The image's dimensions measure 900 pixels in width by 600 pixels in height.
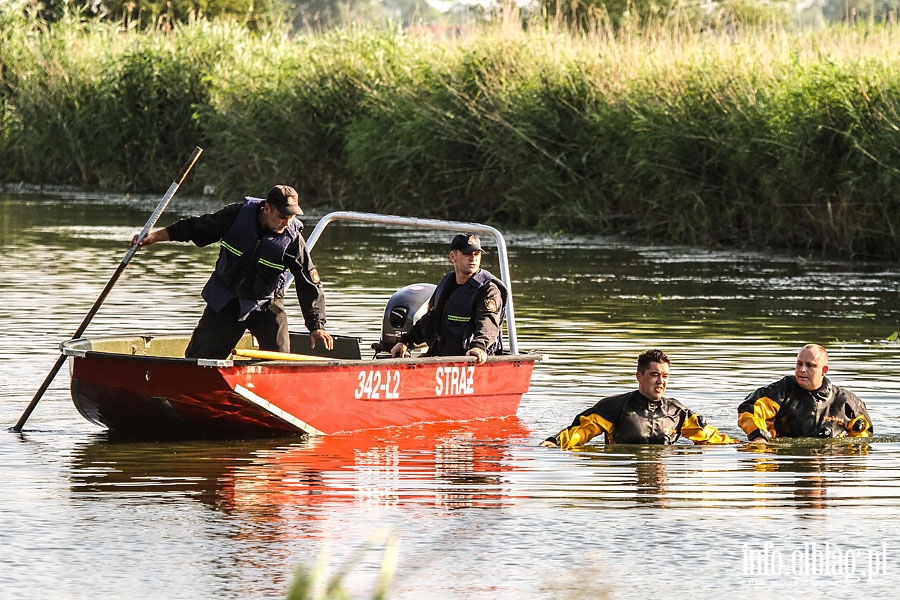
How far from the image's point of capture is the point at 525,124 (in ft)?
88.5

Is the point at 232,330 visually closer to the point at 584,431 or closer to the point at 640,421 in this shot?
the point at 584,431

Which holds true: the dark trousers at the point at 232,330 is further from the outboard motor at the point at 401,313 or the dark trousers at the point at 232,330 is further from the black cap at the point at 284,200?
the outboard motor at the point at 401,313

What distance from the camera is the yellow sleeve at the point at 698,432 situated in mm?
10711

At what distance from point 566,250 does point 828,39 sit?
4525mm

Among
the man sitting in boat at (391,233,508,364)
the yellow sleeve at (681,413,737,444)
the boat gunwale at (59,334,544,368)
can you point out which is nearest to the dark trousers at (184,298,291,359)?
the boat gunwale at (59,334,544,368)

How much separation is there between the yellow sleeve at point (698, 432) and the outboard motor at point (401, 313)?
231 cm

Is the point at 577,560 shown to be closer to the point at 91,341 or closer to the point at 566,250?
the point at 91,341

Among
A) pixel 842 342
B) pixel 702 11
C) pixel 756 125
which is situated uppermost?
pixel 702 11

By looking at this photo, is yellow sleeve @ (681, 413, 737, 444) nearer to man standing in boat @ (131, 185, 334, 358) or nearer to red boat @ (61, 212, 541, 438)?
red boat @ (61, 212, 541, 438)

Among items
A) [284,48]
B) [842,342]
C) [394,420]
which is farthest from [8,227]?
[394,420]

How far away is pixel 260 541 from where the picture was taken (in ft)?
26.1

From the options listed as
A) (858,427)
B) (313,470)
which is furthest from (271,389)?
(858,427)

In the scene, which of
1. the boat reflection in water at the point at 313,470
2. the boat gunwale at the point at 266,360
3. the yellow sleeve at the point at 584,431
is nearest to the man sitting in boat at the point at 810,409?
the yellow sleeve at the point at 584,431

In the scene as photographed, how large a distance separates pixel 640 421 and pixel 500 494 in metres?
1.67
